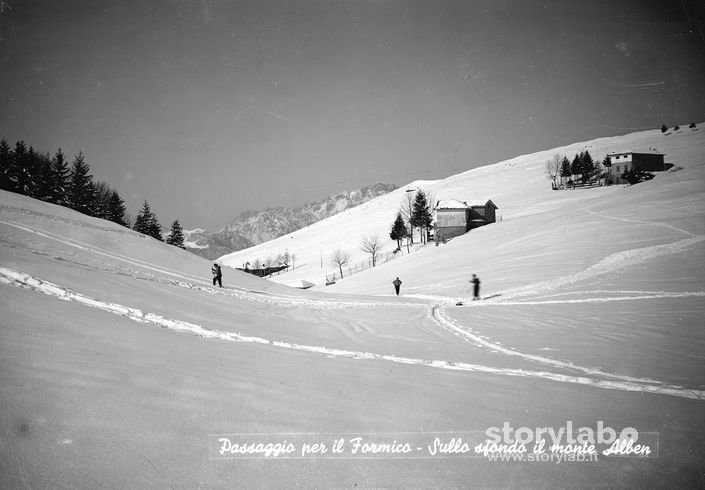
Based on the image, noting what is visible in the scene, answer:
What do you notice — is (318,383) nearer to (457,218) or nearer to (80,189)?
(80,189)

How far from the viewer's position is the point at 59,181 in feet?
181

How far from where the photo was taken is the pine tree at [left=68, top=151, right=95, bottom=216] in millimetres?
54688

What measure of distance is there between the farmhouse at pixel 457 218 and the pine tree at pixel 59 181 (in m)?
72.9

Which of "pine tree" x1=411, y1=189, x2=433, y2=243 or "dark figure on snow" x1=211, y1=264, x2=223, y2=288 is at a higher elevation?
"pine tree" x1=411, y1=189, x2=433, y2=243

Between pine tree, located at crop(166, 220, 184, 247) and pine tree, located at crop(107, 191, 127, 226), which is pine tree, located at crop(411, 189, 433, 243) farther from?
pine tree, located at crop(107, 191, 127, 226)

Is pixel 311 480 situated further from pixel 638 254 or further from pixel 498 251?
pixel 498 251

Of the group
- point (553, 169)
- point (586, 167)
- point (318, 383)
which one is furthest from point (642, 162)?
point (318, 383)

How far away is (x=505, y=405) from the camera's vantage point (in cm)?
520

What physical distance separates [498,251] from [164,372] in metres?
39.9

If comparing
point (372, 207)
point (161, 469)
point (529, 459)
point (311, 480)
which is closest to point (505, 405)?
point (529, 459)

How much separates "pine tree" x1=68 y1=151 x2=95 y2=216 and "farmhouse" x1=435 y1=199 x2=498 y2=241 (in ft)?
229

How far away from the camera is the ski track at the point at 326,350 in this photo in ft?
20.8

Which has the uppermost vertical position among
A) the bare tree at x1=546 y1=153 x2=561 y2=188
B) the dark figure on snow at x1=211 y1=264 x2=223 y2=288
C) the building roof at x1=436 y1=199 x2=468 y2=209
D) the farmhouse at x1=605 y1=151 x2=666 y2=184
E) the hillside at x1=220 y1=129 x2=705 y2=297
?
the bare tree at x1=546 y1=153 x2=561 y2=188

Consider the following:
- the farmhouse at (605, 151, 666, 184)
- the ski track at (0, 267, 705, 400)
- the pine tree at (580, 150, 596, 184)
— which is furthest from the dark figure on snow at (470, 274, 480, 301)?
the pine tree at (580, 150, 596, 184)
